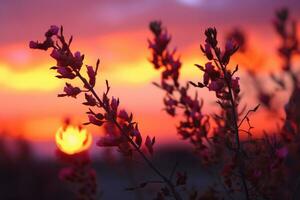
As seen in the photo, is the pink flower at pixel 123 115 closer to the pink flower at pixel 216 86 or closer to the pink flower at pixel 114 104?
the pink flower at pixel 114 104

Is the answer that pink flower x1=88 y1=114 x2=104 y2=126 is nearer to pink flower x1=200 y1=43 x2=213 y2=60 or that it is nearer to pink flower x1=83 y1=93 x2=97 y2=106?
pink flower x1=83 y1=93 x2=97 y2=106

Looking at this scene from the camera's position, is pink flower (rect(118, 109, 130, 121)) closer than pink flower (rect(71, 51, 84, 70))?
No

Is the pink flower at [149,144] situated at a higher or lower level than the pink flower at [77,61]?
lower

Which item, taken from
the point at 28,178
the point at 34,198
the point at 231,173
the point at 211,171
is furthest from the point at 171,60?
the point at 28,178

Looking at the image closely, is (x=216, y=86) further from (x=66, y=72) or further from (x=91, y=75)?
(x=66, y=72)

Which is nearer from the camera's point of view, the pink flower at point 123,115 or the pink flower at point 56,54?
the pink flower at point 56,54

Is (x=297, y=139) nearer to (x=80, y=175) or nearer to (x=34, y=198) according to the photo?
(x=80, y=175)

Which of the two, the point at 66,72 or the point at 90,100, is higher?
the point at 66,72

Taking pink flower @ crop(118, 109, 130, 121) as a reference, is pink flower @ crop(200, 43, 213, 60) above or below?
above

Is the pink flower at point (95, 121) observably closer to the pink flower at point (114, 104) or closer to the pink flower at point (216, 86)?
the pink flower at point (114, 104)

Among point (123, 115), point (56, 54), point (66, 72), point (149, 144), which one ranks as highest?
point (56, 54)

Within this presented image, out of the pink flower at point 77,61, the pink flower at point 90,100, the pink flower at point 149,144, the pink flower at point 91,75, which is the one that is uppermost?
the pink flower at point 77,61

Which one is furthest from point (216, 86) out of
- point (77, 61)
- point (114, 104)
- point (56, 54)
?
point (56, 54)
